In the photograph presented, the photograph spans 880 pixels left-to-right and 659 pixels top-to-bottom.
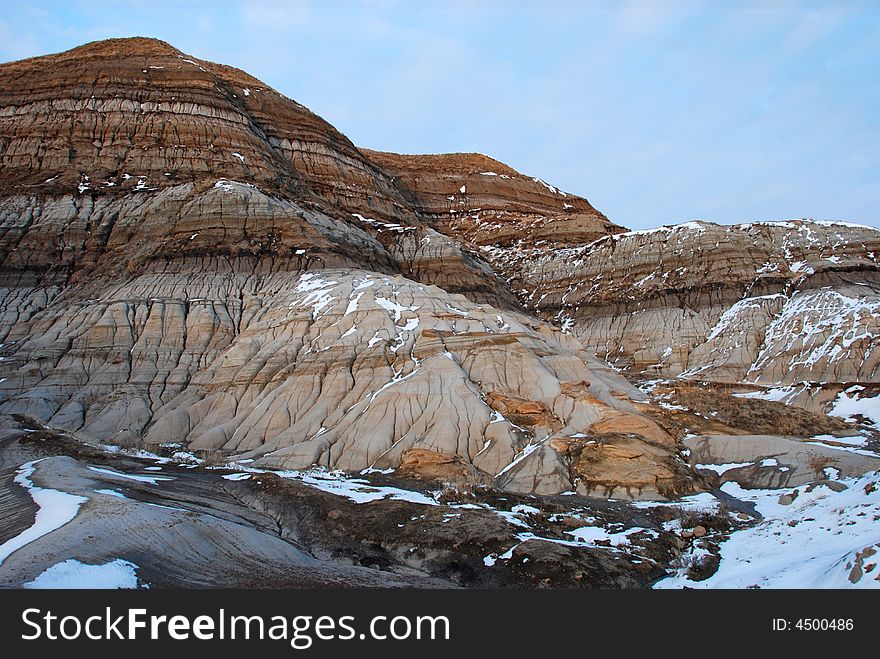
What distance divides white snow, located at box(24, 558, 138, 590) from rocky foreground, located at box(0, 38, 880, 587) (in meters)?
0.24

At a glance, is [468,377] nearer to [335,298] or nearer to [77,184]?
[335,298]

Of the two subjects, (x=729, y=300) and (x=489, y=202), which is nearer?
(x=729, y=300)

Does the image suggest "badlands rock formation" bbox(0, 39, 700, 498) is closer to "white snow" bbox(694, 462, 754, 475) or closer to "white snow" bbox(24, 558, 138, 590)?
"white snow" bbox(694, 462, 754, 475)

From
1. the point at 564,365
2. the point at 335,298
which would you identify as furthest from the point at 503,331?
the point at 335,298

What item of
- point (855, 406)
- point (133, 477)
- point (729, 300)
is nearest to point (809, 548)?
point (133, 477)

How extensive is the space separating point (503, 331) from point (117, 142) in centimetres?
4820

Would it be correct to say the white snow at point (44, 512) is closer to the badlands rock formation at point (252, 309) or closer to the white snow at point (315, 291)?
the badlands rock formation at point (252, 309)

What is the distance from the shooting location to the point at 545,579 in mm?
17219

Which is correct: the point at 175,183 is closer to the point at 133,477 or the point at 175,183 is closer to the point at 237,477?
the point at 237,477

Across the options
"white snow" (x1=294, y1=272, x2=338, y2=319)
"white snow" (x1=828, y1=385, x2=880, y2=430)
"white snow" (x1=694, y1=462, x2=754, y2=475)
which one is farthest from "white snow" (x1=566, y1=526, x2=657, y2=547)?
"white snow" (x1=828, y1=385, x2=880, y2=430)

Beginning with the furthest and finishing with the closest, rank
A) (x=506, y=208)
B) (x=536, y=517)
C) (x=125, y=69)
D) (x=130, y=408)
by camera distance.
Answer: (x=506, y=208) < (x=125, y=69) < (x=130, y=408) < (x=536, y=517)

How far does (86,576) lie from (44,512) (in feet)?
22.5

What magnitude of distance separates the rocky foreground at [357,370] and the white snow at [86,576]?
0.24 m

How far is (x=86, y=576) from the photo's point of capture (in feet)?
41.5
